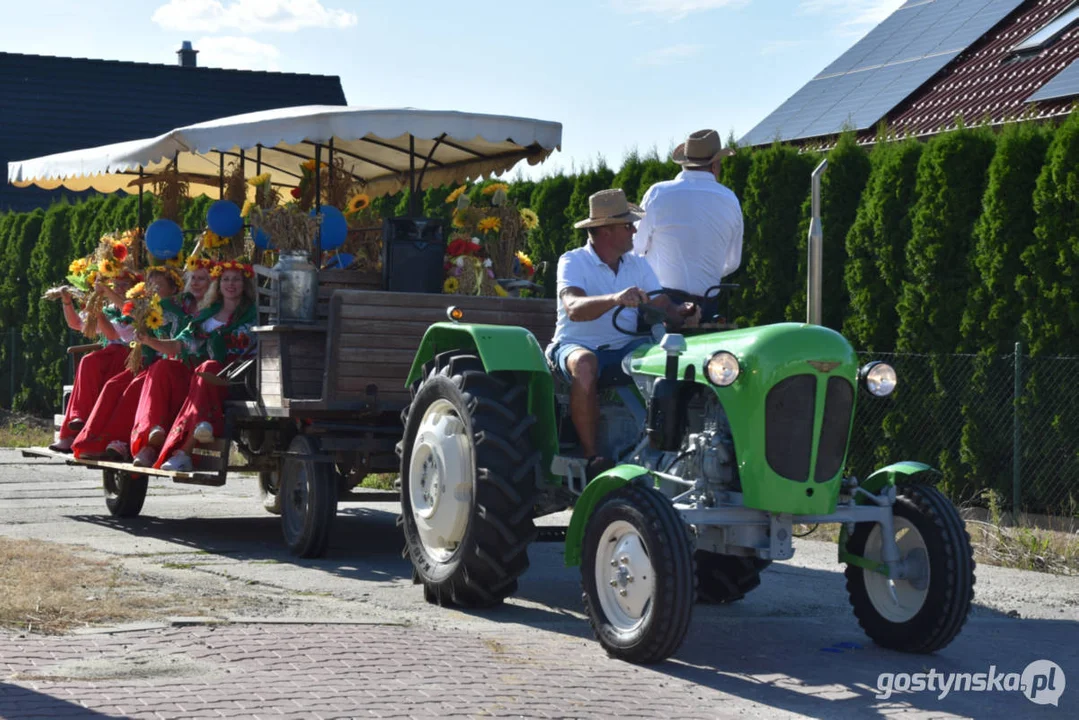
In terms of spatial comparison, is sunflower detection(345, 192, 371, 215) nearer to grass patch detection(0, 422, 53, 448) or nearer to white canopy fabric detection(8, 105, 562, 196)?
white canopy fabric detection(8, 105, 562, 196)

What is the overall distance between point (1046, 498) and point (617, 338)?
4983 millimetres

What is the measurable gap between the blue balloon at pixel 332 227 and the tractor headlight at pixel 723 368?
4.86m

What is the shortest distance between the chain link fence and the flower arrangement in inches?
119

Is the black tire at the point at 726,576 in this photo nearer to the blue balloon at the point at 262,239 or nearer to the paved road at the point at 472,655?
the paved road at the point at 472,655

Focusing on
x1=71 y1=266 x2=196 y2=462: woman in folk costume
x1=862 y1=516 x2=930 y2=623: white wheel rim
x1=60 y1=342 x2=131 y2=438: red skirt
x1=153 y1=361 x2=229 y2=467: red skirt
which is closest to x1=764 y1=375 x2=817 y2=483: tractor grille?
x1=862 y1=516 x2=930 y2=623: white wheel rim

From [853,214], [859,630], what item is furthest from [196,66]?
[859,630]

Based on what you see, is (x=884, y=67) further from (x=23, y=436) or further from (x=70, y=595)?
(x=70, y=595)

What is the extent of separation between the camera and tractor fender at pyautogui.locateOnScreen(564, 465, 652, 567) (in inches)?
250

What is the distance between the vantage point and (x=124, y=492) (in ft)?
37.7

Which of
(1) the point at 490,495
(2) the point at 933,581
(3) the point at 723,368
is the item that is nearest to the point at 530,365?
(1) the point at 490,495

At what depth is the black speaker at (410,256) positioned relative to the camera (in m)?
10.2

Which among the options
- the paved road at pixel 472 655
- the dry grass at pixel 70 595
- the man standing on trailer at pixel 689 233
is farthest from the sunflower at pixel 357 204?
the man standing on trailer at pixel 689 233

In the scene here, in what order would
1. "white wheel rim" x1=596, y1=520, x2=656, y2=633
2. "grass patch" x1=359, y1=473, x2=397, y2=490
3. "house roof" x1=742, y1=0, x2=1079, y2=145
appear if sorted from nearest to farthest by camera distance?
"white wheel rim" x1=596, y1=520, x2=656, y2=633, "grass patch" x1=359, y1=473, x2=397, y2=490, "house roof" x1=742, y1=0, x2=1079, y2=145

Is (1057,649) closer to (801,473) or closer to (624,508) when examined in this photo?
(801,473)
